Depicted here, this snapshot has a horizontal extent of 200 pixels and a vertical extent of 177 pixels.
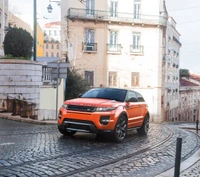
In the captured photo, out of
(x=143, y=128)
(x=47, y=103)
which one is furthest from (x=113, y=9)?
(x=143, y=128)

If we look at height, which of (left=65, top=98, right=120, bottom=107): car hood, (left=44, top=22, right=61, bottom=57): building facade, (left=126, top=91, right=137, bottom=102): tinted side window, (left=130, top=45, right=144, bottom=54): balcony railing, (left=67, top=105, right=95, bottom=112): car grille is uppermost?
(left=44, top=22, right=61, bottom=57): building facade

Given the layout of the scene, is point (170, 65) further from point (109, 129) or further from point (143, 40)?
point (109, 129)

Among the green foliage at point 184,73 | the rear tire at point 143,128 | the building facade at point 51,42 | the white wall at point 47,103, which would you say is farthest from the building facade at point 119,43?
the building facade at point 51,42

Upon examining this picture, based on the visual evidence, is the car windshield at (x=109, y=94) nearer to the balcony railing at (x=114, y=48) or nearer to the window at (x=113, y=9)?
the balcony railing at (x=114, y=48)

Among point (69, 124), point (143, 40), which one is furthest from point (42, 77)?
point (143, 40)

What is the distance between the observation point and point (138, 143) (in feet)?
33.0

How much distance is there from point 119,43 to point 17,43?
22115 mm

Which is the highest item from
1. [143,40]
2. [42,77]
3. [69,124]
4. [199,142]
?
[143,40]

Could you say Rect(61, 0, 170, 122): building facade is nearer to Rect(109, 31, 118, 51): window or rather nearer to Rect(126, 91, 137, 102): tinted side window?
Rect(109, 31, 118, 51): window

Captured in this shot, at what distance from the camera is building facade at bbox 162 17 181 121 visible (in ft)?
142

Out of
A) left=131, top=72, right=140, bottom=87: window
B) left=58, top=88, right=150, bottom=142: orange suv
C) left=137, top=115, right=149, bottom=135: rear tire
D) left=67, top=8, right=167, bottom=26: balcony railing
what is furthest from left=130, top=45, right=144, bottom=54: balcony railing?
left=58, top=88, right=150, bottom=142: orange suv

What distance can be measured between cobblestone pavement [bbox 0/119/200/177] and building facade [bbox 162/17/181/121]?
3205 centimetres

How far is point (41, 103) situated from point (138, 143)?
852 cm

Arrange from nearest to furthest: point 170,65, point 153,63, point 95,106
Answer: point 95,106
point 153,63
point 170,65
